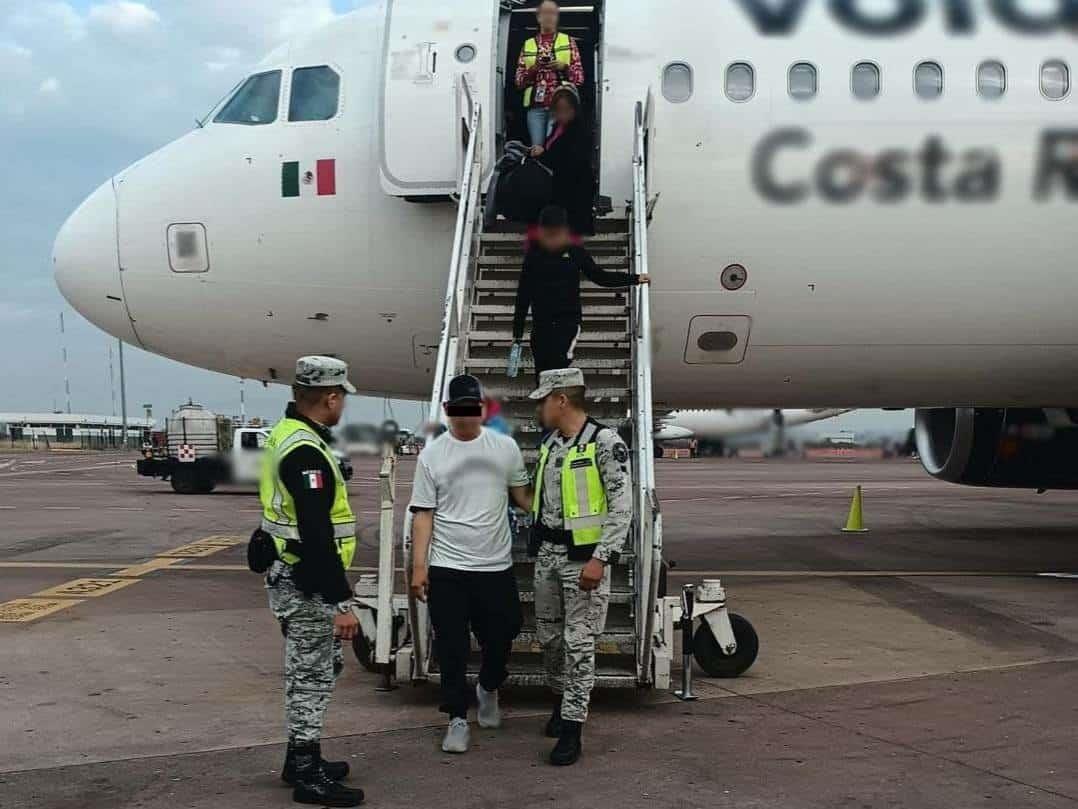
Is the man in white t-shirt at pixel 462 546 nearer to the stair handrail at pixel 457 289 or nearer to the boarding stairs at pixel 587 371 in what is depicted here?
the stair handrail at pixel 457 289

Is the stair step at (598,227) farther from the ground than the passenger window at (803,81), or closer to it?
closer to it

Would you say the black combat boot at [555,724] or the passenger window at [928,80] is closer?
the black combat boot at [555,724]

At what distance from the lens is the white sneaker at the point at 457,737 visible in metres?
5.07

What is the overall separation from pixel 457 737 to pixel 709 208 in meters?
4.98

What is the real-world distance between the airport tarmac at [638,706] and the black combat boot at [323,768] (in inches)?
3.9

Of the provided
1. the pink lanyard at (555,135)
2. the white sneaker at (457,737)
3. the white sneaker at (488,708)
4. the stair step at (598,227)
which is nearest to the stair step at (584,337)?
the stair step at (598,227)

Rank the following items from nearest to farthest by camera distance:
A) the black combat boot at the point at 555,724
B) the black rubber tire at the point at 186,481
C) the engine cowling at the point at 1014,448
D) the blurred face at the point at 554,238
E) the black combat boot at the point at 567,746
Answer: the black combat boot at the point at 567,746 < the black combat boot at the point at 555,724 < the blurred face at the point at 554,238 < the engine cowling at the point at 1014,448 < the black rubber tire at the point at 186,481

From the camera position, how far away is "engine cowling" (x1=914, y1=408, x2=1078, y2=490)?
1191 centimetres

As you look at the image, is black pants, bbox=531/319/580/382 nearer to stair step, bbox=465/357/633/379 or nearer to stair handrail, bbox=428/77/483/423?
stair handrail, bbox=428/77/483/423

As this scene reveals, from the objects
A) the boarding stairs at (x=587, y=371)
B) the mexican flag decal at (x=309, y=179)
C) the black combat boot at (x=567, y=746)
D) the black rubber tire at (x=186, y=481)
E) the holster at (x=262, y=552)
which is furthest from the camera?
the black rubber tire at (x=186, y=481)

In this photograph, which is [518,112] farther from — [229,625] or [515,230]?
[229,625]

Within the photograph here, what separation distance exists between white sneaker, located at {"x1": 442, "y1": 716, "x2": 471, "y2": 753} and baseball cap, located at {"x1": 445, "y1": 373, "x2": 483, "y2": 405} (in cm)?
148

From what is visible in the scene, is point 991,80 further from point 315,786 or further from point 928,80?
point 315,786

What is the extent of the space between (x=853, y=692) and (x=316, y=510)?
3475mm
